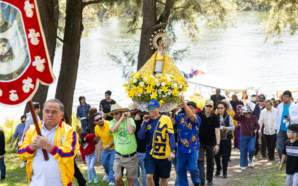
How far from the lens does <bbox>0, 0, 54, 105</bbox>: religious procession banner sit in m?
3.42

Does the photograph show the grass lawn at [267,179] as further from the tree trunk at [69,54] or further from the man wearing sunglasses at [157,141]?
the tree trunk at [69,54]

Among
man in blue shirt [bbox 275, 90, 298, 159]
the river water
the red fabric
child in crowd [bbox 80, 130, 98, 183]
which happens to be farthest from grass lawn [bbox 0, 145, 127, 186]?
the river water

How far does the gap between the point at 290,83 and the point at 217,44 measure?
1672 cm

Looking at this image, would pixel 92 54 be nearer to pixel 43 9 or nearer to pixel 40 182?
pixel 43 9

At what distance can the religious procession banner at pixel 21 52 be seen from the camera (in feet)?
11.2

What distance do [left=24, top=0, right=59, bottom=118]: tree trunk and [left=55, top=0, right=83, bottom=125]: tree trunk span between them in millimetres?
1429

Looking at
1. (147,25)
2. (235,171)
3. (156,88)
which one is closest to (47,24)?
(147,25)

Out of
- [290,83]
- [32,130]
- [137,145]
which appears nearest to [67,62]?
[137,145]

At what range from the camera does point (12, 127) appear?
41.9 feet

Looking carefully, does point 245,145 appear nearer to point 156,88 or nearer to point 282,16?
point 156,88

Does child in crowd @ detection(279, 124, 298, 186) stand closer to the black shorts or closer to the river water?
the black shorts

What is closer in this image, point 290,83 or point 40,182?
point 40,182

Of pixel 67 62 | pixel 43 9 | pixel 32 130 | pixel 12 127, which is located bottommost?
pixel 12 127

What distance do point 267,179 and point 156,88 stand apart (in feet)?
11.6
